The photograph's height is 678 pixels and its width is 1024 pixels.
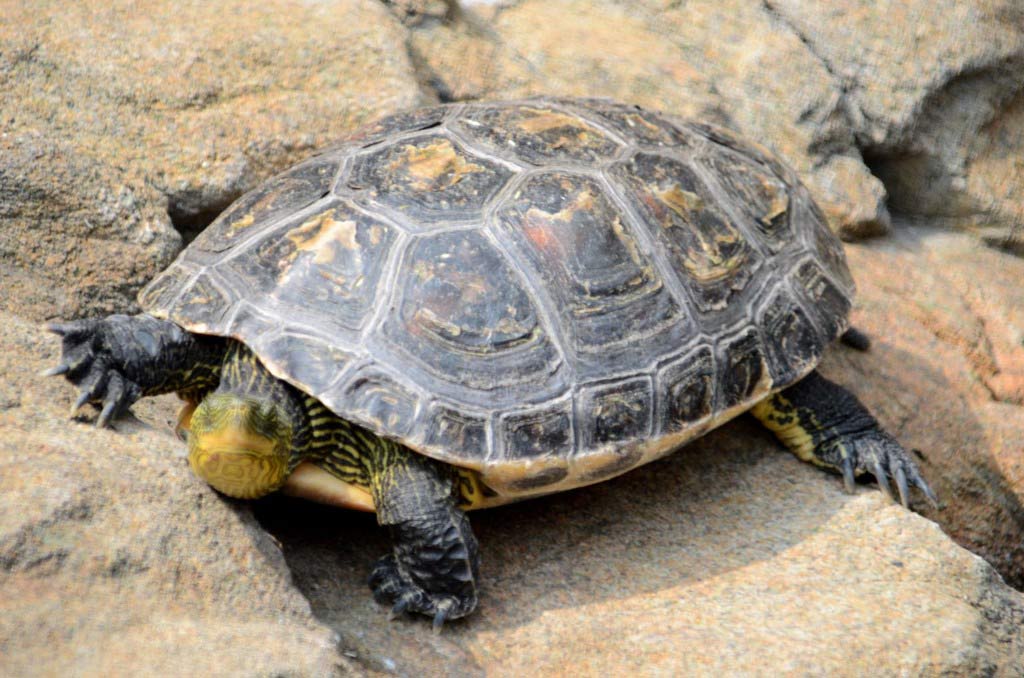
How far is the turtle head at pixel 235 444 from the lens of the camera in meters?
3.32

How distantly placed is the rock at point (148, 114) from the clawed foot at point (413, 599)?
1.93 meters

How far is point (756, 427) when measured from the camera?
199 inches

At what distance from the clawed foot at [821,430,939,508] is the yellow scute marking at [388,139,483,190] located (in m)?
2.16

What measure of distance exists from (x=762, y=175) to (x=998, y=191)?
10.5ft

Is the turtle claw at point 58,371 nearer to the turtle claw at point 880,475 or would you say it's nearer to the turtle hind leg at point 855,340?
the turtle claw at point 880,475

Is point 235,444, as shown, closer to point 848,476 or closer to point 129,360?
point 129,360

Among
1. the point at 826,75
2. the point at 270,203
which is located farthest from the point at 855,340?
the point at 270,203

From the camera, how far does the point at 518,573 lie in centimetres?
399

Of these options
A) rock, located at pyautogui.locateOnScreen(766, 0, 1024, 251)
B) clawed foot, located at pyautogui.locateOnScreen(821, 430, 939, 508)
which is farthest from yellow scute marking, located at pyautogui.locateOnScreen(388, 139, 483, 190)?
rock, located at pyautogui.locateOnScreen(766, 0, 1024, 251)

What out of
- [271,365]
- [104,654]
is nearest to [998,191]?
[271,365]

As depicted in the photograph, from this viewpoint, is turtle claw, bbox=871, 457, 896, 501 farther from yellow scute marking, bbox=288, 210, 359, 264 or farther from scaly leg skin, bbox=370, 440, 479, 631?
yellow scute marking, bbox=288, 210, 359, 264

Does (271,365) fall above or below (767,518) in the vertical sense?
above

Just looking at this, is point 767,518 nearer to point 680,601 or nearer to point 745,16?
point 680,601

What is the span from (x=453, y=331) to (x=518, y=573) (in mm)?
1033
